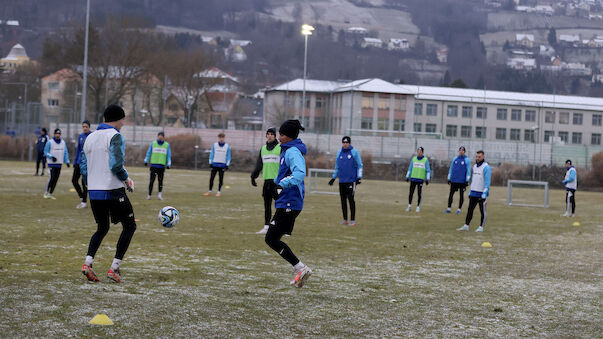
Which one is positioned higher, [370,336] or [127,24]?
[127,24]

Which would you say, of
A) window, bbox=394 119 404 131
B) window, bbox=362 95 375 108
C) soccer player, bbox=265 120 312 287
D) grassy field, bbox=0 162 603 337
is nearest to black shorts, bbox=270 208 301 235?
soccer player, bbox=265 120 312 287

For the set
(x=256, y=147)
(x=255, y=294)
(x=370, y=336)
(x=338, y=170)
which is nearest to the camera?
(x=370, y=336)

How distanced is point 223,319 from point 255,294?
4.30 ft

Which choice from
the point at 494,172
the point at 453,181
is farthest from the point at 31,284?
the point at 494,172

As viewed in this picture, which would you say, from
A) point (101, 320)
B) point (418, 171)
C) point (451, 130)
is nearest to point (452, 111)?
point (451, 130)

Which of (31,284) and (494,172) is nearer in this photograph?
(31,284)

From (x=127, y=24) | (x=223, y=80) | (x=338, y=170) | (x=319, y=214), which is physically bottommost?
(x=319, y=214)

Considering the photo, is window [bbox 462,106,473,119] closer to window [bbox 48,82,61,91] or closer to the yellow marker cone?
the yellow marker cone

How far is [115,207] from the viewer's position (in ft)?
27.7

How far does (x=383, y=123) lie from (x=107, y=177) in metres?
54.9

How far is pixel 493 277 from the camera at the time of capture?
33.8 feet

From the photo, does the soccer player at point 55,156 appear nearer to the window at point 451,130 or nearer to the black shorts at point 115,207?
the black shorts at point 115,207

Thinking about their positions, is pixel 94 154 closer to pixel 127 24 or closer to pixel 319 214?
pixel 319 214

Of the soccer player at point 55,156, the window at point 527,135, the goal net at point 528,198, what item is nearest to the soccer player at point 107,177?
the soccer player at point 55,156
